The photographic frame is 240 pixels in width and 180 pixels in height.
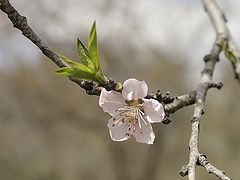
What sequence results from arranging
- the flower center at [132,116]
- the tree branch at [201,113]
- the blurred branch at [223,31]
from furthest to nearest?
the blurred branch at [223,31] → the flower center at [132,116] → the tree branch at [201,113]

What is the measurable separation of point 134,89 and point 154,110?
2.3 inches

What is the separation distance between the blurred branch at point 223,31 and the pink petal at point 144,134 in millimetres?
420

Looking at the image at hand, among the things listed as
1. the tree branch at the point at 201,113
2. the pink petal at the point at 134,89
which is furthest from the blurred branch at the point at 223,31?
the pink petal at the point at 134,89

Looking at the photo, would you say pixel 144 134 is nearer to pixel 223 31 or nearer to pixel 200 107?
pixel 200 107

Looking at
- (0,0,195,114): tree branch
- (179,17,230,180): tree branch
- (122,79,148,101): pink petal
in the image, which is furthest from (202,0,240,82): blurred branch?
(122,79,148,101): pink petal

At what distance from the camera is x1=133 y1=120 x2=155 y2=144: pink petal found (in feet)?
3.29

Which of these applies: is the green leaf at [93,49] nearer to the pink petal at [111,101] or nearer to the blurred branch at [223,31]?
the pink petal at [111,101]

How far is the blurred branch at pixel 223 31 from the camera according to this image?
1.33 meters

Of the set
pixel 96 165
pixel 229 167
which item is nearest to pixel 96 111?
pixel 96 165

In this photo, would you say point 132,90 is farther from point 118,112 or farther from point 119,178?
point 119,178

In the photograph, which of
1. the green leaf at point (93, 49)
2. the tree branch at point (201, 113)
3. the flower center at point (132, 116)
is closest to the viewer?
the tree branch at point (201, 113)

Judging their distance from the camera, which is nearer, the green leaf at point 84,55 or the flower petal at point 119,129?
the green leaf at point 84,55

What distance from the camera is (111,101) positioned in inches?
37.0

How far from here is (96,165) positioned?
8547mm
